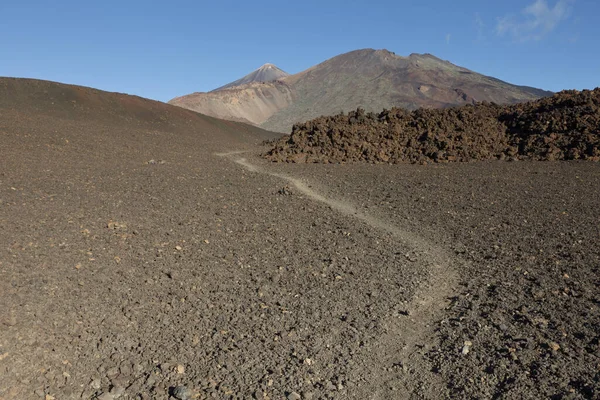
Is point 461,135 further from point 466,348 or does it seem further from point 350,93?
point 350,93

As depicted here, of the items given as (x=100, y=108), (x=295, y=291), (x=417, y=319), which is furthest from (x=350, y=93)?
(x=417, y=319)

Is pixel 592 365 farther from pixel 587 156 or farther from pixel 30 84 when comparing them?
pixel 30 84

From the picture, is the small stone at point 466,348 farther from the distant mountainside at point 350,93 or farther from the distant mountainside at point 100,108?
the distant mountainside at point 350,93

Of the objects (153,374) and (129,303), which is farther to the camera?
(129,303)

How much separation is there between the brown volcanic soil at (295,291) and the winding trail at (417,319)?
0.8 inches

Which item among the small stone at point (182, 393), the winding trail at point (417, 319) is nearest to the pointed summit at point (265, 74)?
the winding trail at point (417, 319)

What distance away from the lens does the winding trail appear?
12.7 feet

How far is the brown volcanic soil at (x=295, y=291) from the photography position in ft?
12.1

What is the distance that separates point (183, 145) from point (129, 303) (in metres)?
18.2

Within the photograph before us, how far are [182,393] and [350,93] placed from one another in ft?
301

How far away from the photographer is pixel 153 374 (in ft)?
12.2

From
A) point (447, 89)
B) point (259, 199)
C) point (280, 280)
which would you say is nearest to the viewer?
point (280, 280)

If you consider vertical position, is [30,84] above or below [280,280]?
above

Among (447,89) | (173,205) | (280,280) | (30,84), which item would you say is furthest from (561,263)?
(447,89)
